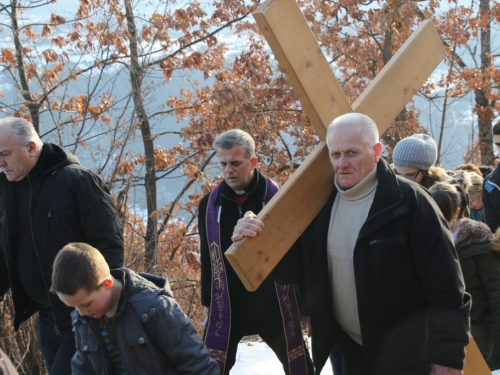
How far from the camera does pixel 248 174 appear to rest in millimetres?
3482

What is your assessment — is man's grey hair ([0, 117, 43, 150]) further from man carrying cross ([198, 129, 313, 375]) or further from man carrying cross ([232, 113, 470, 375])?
man carrying cross ([232, 113, 470, 375])

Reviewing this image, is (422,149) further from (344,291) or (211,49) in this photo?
(211,49)

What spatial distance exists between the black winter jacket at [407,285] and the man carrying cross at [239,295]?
115 centimetres

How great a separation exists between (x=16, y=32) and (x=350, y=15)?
7.85 metres

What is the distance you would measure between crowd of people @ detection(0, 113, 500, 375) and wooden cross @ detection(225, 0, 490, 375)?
3.4 inches

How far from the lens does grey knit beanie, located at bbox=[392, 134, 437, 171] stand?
10.8ft

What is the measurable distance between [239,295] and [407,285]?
1406mm

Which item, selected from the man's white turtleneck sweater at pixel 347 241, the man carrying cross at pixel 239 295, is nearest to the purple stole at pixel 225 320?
the man carrying cross at pixel 239 295

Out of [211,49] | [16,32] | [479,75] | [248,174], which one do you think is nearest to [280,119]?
[211,49]

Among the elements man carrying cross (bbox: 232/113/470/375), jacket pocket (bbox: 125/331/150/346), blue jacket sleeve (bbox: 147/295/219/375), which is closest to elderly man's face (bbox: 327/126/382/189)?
man carrying cross (bbox: 232/113/470/375)

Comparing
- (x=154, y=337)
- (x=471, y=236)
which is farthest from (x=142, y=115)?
(x=154, y=337)

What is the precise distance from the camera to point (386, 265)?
222 cm

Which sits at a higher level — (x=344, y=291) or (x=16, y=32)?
(x=16, y=32)

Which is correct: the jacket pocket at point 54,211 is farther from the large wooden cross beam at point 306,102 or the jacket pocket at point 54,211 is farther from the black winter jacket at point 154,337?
the large wooden cross beam at point 306,102
